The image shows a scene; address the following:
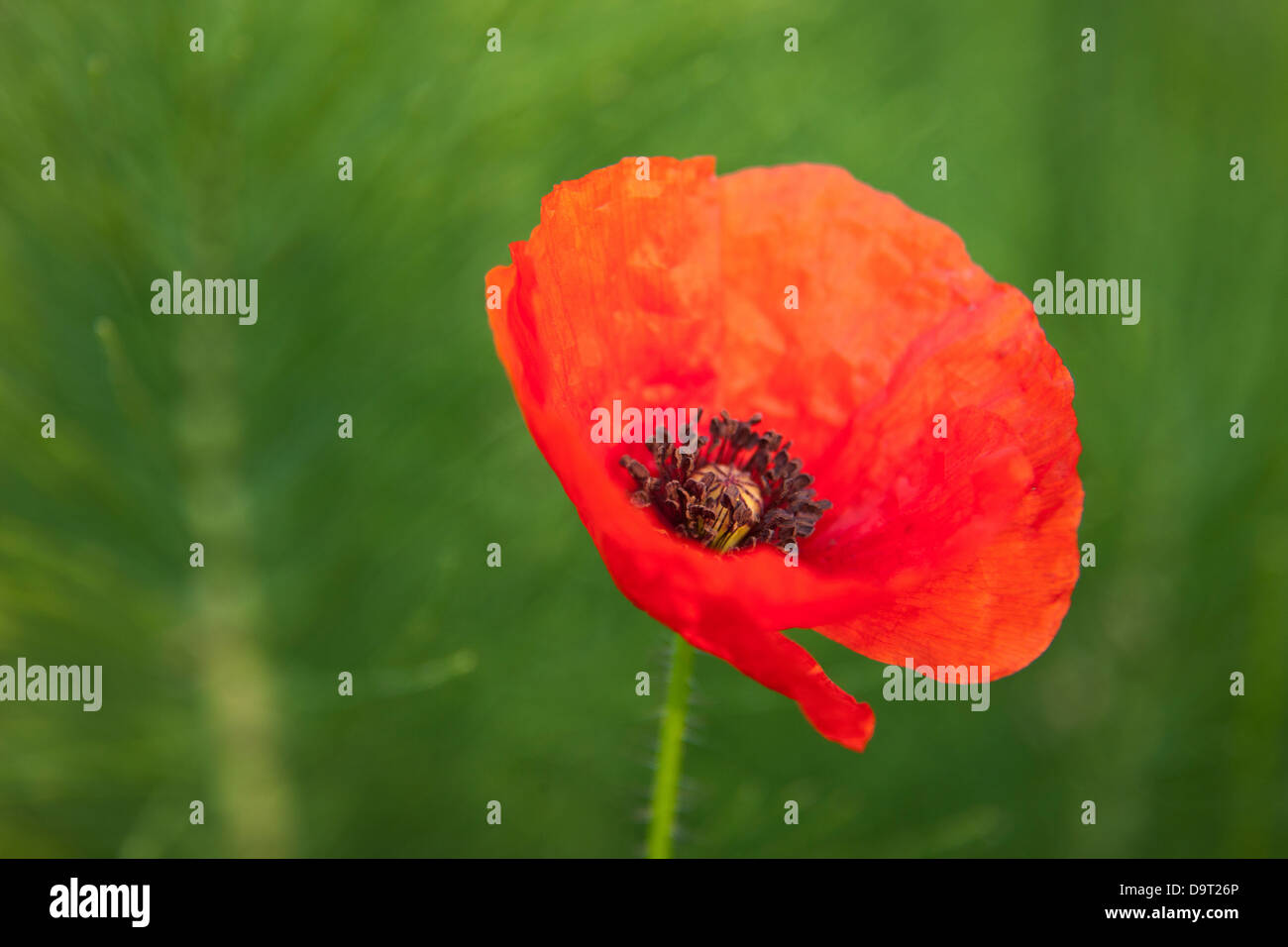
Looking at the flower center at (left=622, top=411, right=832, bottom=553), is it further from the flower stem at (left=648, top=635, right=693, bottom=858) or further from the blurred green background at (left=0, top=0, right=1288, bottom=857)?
the flower stem at (left=648, top=635, right=693, bottom=858)

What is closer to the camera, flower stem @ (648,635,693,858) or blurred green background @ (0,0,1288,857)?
flower stem @ (648,635,693,858)

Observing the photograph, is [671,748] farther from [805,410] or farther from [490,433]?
[490,433]

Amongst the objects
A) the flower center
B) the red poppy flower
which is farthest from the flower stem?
the flower center

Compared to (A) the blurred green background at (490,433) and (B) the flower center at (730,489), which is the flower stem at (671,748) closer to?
(A) the blurred green background at (490,433)

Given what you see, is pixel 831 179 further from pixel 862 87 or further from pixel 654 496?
pixel 862 87

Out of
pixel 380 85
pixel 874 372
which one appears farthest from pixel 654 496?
pixel 380 85
